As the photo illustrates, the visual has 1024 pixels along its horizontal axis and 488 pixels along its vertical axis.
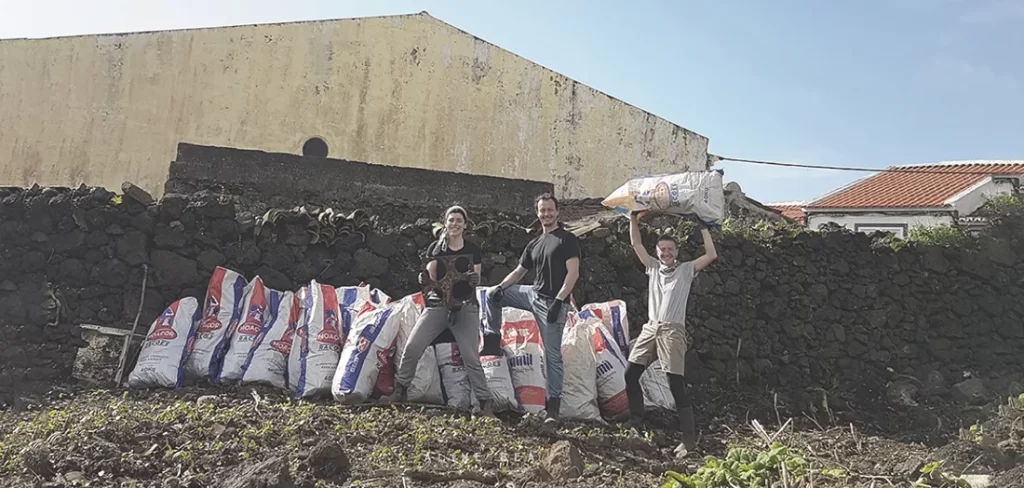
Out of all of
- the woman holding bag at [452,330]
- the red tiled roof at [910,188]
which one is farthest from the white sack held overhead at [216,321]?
the red tiled roof at [910,188]

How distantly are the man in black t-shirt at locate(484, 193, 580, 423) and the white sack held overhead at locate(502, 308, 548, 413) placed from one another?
0.10m

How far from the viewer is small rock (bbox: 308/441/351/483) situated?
3.24 m

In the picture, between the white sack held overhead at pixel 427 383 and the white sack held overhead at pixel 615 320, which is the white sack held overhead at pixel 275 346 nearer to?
the white sack held overhead at pixel 427 383

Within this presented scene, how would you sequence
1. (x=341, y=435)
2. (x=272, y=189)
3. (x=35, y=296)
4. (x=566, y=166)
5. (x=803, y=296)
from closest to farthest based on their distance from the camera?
(x=341, y=435), (x=35, y=296), (x=803, y=296), (x=272, y=189), (x=566, y=166)

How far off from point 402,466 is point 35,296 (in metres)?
3.37

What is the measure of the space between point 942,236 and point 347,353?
23.6 ft

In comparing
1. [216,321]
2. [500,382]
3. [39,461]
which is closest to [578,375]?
[500,382]

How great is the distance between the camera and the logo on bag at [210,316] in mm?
5129

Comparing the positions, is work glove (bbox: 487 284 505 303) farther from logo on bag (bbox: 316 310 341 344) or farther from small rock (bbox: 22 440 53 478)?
small rock (bbox: 22 440 53 478)

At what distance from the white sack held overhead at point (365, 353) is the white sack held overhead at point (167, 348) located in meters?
1.06

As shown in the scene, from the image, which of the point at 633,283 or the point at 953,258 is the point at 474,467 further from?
the point at 953,258

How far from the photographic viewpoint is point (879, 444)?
532 cm

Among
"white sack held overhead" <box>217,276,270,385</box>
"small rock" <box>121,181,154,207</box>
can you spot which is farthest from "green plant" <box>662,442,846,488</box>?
"small rock" <box>121,181,154,207</box>

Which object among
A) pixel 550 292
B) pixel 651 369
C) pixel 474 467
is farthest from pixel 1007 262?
pixel 474 467
